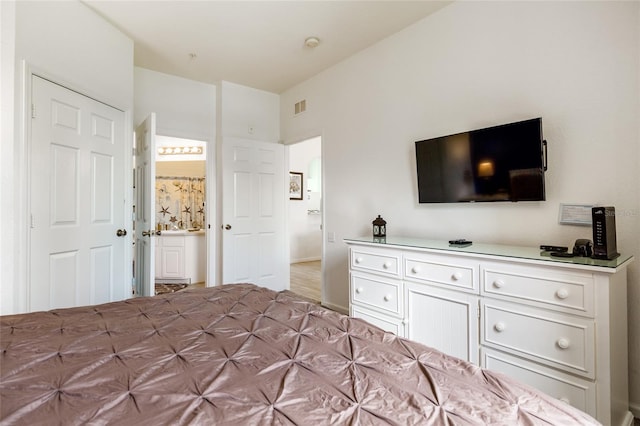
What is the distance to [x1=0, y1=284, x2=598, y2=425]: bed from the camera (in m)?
0.70

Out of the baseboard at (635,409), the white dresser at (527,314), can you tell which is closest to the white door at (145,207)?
the white dresser at (527,314)

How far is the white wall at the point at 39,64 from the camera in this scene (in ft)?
6.12

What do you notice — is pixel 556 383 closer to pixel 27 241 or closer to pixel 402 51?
pixel 402 51

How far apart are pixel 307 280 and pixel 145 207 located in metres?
2.93

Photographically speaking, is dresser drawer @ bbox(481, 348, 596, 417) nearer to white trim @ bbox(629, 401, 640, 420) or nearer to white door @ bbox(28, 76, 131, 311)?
white trim @ bbox(629, 401, 640, 420)

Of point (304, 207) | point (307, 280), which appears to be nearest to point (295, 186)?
point (304, 207)

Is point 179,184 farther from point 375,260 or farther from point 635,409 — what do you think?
point 635,409

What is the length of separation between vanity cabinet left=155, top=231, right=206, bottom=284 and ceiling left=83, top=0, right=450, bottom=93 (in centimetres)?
247

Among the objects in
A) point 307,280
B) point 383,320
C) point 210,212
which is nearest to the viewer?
point 383,320

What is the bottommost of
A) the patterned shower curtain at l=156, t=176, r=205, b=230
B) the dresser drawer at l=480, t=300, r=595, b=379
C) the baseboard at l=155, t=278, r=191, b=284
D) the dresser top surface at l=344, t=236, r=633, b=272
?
the baseboard at l=155, t=278, r=191, b=284

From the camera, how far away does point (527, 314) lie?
1.71 metres

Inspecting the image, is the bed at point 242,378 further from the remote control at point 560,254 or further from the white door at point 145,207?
the white door at point 145,207

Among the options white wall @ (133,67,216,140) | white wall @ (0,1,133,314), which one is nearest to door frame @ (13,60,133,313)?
white wall @ (0,1,133,314)

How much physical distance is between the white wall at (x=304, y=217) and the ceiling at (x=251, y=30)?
3.36 metres
